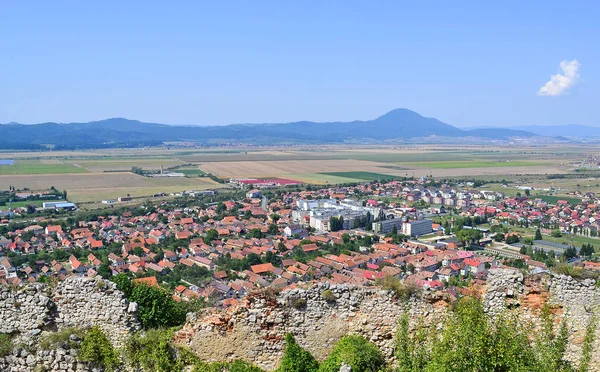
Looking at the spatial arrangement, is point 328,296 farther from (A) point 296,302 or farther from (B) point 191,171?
(B) point 191,171

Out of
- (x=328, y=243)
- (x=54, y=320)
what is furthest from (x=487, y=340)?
(x=328, y=243)

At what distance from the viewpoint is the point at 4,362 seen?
7711mm

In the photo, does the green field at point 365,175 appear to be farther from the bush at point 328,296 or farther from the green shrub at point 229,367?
the green shrub at point 229,367

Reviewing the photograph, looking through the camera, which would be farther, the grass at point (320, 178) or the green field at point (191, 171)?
the green field at point (191, 171)

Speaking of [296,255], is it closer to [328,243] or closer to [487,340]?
[328,243]

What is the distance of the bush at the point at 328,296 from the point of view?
857cm

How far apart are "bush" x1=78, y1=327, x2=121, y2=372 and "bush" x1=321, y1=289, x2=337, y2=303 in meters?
3.42

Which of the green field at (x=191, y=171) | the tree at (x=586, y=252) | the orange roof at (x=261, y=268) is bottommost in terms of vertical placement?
the tree at (x=586, y=252)

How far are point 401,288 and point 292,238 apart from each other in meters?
46.4

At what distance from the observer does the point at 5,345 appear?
782 cm

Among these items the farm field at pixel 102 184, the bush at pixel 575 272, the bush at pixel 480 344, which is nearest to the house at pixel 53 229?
the farm field at pixel 102 184

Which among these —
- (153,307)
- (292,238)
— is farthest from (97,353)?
(292,238)

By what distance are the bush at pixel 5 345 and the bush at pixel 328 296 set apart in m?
4.93

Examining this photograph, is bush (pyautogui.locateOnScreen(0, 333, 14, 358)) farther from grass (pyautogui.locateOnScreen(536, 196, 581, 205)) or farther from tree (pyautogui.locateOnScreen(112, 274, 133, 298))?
grass (pyautogui.locateOnScreen(536, 196, 581, 205))
